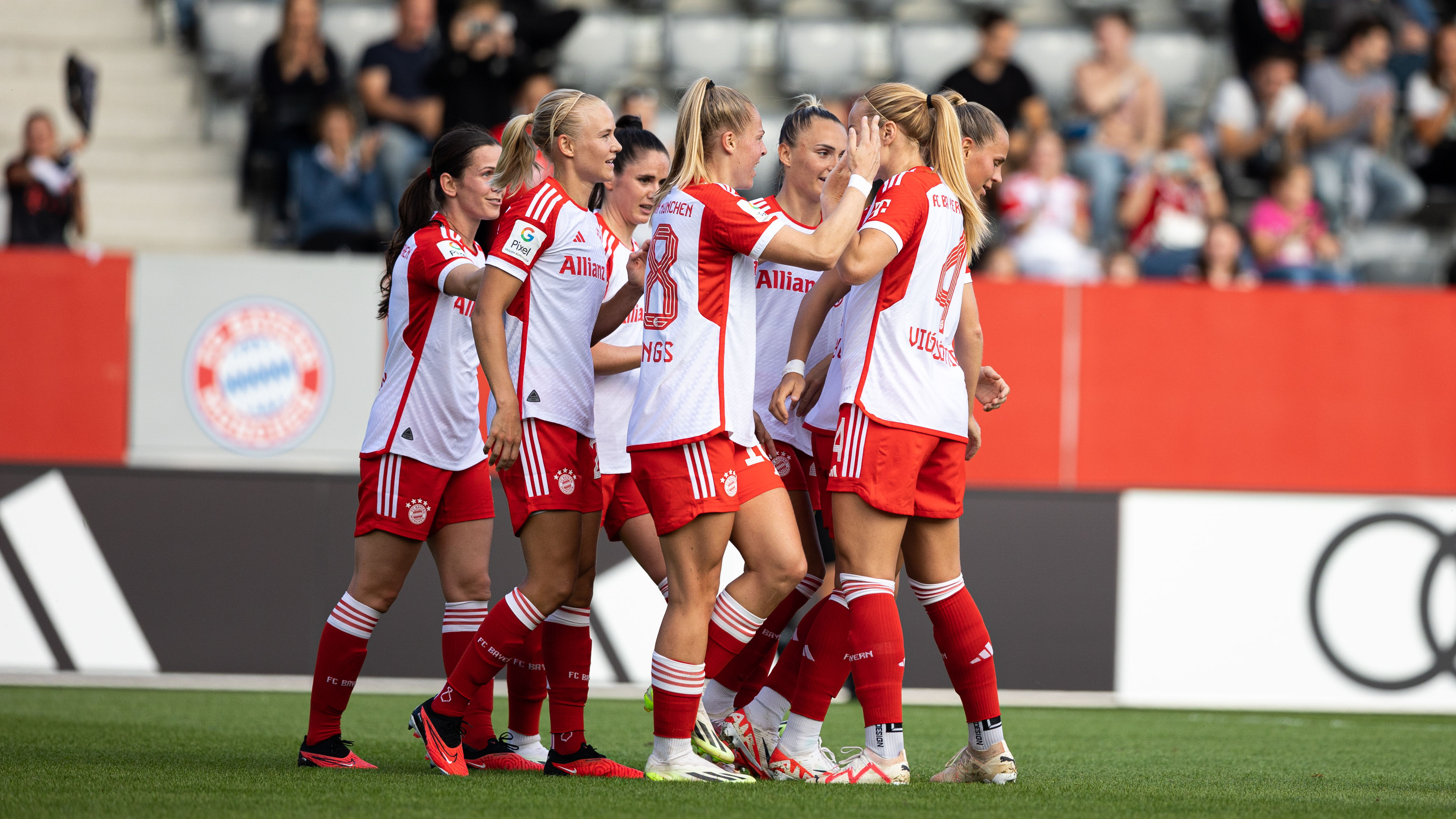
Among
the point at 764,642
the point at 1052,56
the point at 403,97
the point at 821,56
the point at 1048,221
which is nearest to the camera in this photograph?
the point at 764,642

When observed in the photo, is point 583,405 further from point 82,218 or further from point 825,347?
point 82,218

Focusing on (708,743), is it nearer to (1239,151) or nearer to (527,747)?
(527,747)

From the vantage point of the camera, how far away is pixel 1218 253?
33.4 feet

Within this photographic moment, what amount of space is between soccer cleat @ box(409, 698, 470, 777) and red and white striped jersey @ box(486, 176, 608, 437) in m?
0.98

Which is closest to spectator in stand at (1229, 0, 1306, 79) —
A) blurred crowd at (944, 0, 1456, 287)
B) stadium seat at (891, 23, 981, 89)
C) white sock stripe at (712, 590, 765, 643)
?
blurred crowd at (944, 0, 1456, 287)

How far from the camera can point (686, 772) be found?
4.56 m

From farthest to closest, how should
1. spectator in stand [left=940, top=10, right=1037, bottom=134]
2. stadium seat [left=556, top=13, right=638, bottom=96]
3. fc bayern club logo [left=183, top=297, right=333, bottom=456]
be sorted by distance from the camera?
stadium seat [left=556, top=13, right=638, bottom=96], spectator in stand [left=940, top=10, right=1037, bottom=134], fc bayern club logo [left=183, top=297, right=333, bottom=456]

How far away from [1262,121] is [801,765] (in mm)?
8961

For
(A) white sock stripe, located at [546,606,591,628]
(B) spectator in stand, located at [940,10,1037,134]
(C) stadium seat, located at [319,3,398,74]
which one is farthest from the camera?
(C) stadium seat, located at [319,3,398,74]

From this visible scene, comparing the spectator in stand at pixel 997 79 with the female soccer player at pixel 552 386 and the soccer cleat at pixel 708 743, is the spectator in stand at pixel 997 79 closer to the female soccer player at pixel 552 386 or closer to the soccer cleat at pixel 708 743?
the female soccer player at pixel 552 386

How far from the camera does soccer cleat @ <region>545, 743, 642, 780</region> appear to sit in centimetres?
484

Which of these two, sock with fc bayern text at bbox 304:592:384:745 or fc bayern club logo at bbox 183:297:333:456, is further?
fc bayern club logo at bbox 183:297:333:456

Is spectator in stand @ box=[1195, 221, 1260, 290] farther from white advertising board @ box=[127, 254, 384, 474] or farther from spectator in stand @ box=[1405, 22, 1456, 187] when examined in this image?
white advertising board @ box=[127, 254, 384, 474]

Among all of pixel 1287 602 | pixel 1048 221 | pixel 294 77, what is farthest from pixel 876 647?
pixel 294 77
